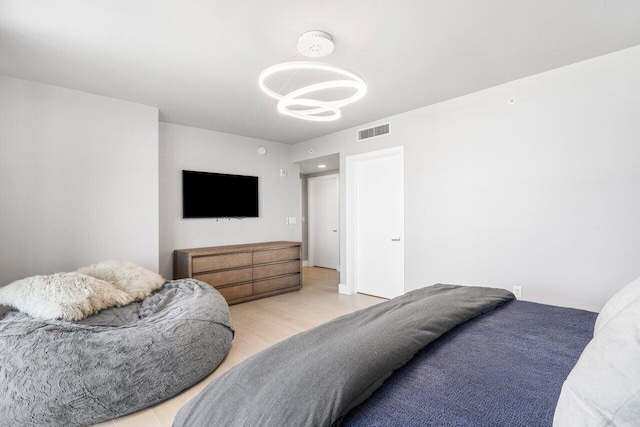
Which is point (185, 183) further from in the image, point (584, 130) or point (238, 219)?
point (584, 130)

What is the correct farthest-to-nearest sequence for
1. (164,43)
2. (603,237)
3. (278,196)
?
(278,196)
(603,237)
(164,43)

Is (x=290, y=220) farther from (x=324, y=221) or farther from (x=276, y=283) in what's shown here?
(x=324, y=221)

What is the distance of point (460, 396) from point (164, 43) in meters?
2.89

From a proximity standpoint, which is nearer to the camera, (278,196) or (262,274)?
(262,274)

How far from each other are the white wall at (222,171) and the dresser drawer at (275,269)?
721mm

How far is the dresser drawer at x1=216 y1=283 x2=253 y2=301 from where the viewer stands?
4.30 m

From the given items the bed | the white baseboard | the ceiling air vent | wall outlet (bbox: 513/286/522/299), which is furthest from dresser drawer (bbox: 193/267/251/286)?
wall outlet (bbox: 513/286/522/299)

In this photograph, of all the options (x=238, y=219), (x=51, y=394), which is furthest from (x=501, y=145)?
(x=51, y=394)

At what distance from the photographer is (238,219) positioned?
514cm

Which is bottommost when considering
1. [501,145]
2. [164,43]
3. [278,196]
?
[278,196]

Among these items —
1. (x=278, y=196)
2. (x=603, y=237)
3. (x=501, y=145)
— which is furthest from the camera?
(x=278, y=196)

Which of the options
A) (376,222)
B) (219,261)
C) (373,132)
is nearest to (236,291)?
(219,261)

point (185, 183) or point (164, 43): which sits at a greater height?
point (164, 43)

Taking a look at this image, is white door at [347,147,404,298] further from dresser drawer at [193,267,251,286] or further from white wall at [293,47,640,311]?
dresser drawer at [193,267,251,286]
